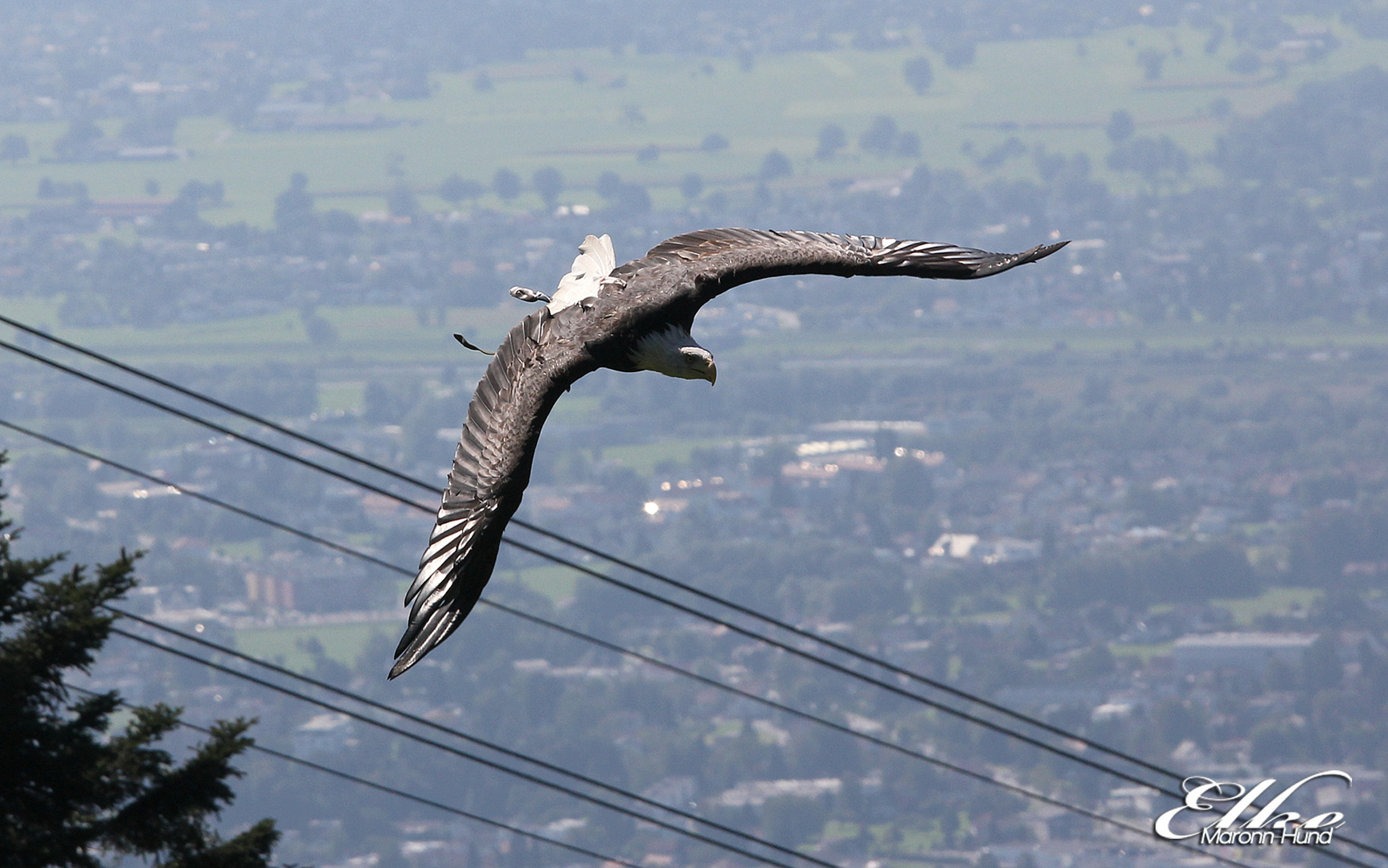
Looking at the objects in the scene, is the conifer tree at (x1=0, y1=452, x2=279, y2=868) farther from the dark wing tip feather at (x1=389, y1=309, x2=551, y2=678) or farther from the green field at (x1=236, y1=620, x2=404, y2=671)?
the green field at (x1=236, y1=620, x2=404, y2=671)

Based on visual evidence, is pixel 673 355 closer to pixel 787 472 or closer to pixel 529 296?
pixel 529 296

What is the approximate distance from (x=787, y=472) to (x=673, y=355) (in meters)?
116

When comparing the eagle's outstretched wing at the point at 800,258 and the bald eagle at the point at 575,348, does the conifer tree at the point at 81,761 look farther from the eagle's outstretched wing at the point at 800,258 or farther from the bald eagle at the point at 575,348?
the eagle's outstretched wing at the point at 800,258

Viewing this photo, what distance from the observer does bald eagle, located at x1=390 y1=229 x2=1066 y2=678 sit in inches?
478

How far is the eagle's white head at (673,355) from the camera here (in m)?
12.9

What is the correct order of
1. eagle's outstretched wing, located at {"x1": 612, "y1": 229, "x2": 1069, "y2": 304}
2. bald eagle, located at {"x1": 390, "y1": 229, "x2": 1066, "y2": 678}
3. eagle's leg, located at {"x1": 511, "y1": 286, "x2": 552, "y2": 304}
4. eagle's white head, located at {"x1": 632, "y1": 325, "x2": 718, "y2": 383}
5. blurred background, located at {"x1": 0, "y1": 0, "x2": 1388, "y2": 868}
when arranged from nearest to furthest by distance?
bald eagle, located at {"x1": 390, "y1": 229, "x2": 1066, "y2": 678}
eagle's white head, located at {"x1": 632, "y1": 325, "x2": 718, "y2": 383}
eagle's leg, located at {"x1": 511, "y1": 286, "x2": 552, "y2": 304}
eagle's outstretched wing, located at {"x1": 612, "y1": 229, "x2": 1069, "y2": 304}
blurred background, located at {"x1": 0, "y1": 0, "x2": 1388, "y2": 868}

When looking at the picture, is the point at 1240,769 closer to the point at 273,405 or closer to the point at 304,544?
the point at 304,544

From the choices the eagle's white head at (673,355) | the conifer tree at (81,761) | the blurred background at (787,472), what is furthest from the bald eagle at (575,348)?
the blurred background at (787,472)

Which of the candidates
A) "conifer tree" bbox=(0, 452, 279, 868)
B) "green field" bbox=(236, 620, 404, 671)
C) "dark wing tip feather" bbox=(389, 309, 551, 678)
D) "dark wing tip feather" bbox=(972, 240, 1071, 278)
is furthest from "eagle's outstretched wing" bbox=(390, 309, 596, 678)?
"green field" bbox=(236, 620, 404, 671)

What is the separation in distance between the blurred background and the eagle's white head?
3769 cm

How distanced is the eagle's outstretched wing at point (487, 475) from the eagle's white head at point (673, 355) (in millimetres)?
432

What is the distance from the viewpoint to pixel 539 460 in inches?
4852

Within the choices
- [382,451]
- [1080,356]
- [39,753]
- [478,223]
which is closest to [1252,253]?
[1080,356]

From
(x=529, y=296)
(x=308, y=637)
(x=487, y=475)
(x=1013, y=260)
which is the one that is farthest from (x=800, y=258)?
(x=308, y=637)
